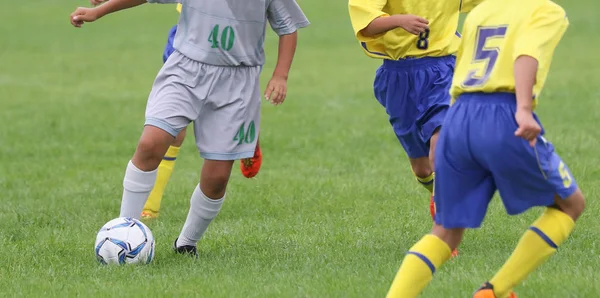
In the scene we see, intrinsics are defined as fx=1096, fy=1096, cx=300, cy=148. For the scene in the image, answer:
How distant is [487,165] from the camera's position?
170 inches

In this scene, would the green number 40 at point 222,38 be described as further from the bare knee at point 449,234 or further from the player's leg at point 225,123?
the bare knee at point 449,234

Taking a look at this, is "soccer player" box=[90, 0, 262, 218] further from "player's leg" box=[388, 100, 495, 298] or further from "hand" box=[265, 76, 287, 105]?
"player's leg" box=[388, 100, 495, 298]

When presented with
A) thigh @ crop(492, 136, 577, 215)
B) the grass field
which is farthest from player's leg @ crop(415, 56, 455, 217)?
thigh @ crop(492, 136, 577, 215)

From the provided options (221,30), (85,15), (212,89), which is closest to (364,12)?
(221,30)

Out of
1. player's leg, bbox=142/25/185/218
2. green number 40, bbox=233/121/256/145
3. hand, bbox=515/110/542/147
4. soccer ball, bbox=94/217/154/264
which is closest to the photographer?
hand, bbox=515/110/542/147

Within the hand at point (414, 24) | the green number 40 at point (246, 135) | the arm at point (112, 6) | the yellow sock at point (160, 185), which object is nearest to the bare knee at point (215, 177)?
the green number 40 at point (246, 135)

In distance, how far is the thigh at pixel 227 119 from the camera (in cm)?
591

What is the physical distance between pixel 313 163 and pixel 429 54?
162 inches

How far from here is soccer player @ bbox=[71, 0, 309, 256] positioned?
19.2 feet

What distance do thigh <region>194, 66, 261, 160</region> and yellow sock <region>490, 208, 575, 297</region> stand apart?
196 cm

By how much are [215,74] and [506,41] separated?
204 cm

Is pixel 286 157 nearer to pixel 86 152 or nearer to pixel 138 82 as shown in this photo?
pixel 86 152

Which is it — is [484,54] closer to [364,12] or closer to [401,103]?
[364,12]

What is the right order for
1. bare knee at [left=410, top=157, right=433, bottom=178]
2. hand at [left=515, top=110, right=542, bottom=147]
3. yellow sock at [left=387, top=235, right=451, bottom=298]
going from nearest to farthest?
hand at [left=515, top=110, right=542, bottom=147]
yellow sock at [left=387, top=235, right=451, bottom=298]
bare knee at [left=410, top=157, right=433, bottom=178]
